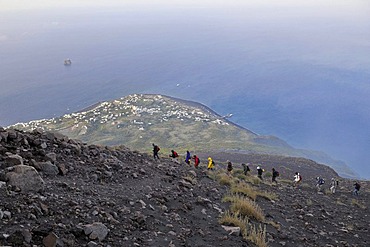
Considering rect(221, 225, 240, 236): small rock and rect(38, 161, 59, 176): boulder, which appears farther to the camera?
rect(38, 161, 59, 176): boulder

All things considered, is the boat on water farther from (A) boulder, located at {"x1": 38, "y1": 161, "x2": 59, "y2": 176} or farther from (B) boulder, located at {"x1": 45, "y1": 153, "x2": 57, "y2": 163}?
(A) boulder, located at {"x1": 38, "y1": 161, "x2": 59, "y2": 176}

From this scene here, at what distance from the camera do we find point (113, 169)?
11.0 m

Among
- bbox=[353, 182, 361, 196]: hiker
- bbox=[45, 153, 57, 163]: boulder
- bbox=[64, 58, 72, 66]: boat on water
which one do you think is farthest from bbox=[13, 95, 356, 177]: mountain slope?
bbox=[64, 58, 72, 66]: boat on water

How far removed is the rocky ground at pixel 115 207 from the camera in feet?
19.1

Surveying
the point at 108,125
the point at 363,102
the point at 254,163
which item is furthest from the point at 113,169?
the point at 363,102

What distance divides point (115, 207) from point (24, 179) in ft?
6.40

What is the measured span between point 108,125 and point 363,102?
77.4 meters

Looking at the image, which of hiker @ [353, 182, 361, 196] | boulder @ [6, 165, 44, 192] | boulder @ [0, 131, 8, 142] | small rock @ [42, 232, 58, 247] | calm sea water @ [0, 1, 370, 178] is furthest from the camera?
calm sea water @ [0, 1, 370, 178]

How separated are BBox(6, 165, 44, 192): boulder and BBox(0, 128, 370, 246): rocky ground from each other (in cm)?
2

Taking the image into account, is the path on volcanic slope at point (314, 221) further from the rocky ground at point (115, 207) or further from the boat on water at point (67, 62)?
the boat on water at point (67, 62)

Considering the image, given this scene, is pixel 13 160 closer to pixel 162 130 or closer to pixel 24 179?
pixel 24 179

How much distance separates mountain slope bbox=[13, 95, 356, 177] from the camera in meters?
65.6

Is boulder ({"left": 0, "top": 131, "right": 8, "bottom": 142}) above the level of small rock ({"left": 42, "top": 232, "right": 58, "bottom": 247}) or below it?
above

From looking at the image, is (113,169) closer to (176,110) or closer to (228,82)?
(176,110)
